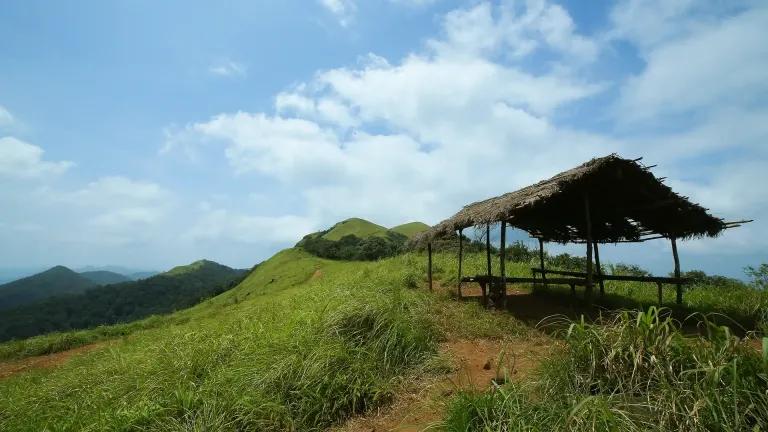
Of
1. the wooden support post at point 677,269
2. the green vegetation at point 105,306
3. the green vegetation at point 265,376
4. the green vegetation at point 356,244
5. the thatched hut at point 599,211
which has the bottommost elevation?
the green vegetation at point 105,306


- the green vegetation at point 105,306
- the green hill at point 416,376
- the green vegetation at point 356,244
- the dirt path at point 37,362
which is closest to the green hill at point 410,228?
the green vegetation at point 356,244

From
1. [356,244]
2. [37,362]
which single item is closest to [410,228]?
[356,244]

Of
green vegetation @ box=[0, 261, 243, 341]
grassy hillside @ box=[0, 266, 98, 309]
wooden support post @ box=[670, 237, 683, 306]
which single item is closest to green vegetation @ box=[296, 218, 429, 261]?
green vegetation @ box=[0, 261, 243, 341]

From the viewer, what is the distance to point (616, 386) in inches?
129

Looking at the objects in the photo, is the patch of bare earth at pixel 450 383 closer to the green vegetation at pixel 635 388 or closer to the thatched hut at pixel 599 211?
the green vegetation at pixel 635 388

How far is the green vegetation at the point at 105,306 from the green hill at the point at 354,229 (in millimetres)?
12243

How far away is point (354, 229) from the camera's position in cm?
5259

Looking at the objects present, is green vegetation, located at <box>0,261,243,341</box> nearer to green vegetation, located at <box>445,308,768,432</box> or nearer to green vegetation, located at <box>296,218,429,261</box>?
green vegetation, located at <box>296,218,429,261</box>

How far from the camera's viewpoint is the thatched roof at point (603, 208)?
8055mm

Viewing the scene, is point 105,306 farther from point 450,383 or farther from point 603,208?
point 450,383

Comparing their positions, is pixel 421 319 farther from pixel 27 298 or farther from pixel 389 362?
pixel 27 298

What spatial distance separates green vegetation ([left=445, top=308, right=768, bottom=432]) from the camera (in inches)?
103

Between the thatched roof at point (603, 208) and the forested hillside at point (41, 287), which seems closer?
the thatched roof at point (603, 208)

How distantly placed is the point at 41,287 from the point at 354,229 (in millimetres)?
105991
